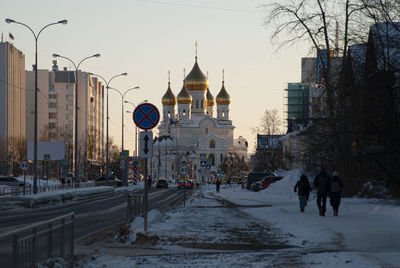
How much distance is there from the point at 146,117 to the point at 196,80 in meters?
164

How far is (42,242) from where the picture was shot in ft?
29.6

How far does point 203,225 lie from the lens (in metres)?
20.2

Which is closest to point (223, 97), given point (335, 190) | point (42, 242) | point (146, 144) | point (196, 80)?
point (196, 80)

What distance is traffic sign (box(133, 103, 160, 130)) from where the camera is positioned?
16531mm

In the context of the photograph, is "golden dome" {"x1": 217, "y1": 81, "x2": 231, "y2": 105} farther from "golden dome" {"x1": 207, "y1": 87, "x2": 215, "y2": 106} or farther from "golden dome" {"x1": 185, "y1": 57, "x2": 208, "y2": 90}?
"golden dome" {"x1": 185, "y1": 57, "x2": 208, "y2": 90}

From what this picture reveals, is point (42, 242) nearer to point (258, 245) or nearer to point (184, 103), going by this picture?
point (258, 245)

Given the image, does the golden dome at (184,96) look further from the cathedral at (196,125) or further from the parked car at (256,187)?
the parked car at (256,187)

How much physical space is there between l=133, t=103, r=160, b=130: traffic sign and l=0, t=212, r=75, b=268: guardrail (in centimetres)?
592

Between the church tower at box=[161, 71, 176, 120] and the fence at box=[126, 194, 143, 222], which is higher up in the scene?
the church tower at box=[161, 71, 176, 120]

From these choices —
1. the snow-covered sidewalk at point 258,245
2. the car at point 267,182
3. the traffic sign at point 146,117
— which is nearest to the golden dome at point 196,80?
the car at point 267,182

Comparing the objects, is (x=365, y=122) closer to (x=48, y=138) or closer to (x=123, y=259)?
(x=123, y=259)

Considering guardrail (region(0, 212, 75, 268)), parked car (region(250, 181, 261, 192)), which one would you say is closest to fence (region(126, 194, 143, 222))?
guardrail (region(0, 212, 75, 268))

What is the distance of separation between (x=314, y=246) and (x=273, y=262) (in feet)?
10.4

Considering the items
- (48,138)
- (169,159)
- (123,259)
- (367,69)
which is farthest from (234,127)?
(123,259)
